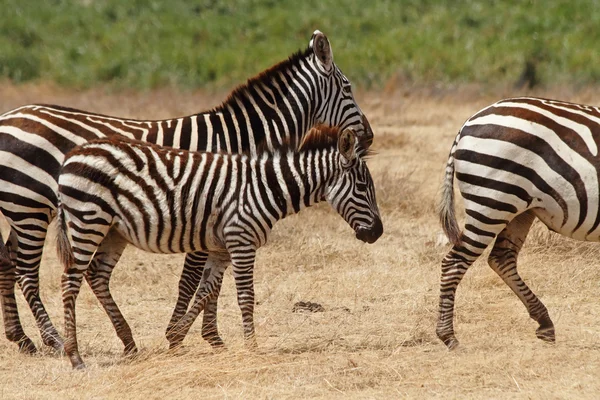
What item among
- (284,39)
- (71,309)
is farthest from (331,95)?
(284,39)

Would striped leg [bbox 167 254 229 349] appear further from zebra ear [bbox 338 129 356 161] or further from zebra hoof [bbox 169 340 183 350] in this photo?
zebra ear [bbox 338 129 356 161]

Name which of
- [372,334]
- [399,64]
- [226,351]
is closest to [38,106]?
[226,351]

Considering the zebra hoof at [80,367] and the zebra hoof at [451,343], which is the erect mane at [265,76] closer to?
the zebra hoof at [80,367]

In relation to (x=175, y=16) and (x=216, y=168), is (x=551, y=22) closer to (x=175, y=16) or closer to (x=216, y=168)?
(x=175, y=16)

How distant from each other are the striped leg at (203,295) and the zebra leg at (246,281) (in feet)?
1.36

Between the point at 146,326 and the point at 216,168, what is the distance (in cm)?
197

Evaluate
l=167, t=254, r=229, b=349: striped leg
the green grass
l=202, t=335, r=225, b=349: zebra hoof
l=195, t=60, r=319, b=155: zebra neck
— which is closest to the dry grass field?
l=202, t=335, r=225, b=349: zebra hoof

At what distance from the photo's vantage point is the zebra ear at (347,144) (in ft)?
24.0

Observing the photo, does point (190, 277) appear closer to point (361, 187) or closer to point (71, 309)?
point (71, 309)

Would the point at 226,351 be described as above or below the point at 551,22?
below

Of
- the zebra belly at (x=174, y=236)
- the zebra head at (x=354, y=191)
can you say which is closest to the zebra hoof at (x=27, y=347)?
the zebra belly at (x=174, y=236)

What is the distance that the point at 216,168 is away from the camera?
729cm

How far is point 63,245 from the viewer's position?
23.1 ft

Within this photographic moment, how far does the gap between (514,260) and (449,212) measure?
2.46 ft
